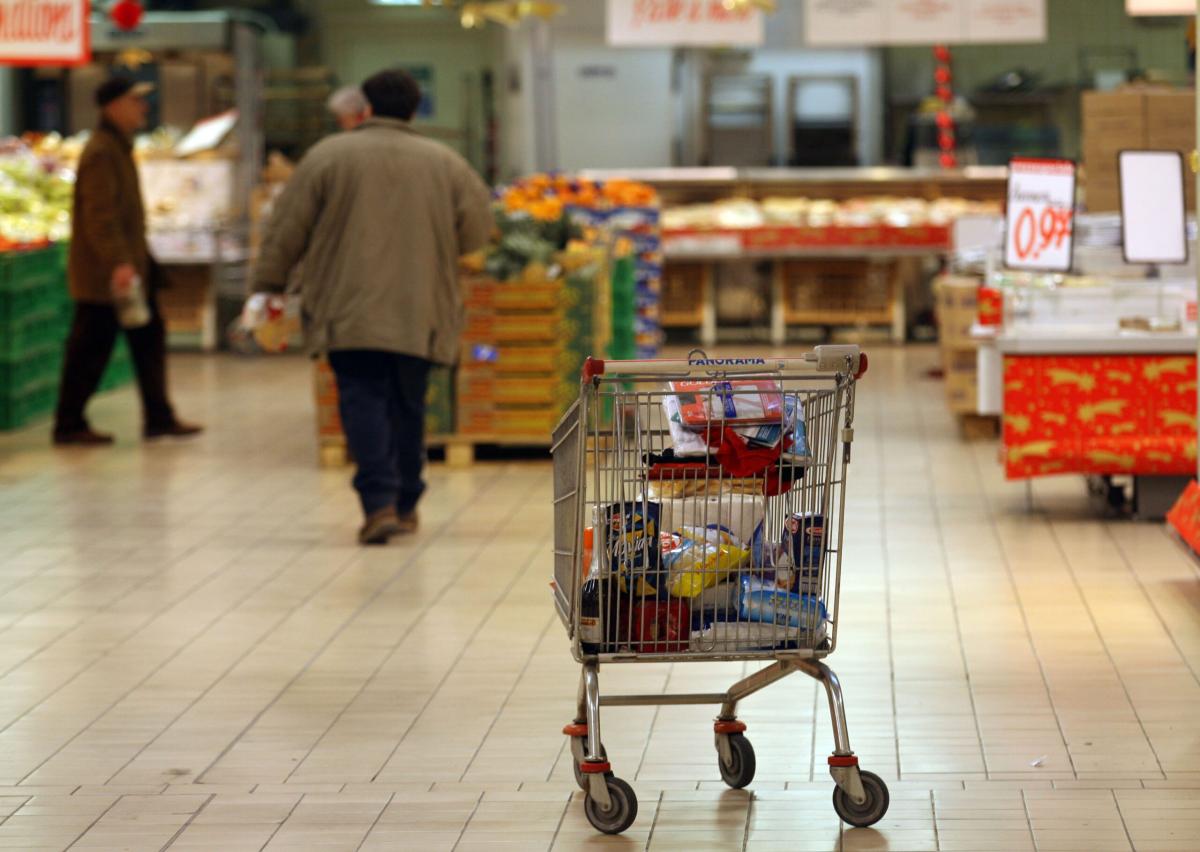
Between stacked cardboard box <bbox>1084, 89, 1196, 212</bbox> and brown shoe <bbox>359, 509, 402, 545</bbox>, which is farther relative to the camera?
stacked cardboard box <bbox>1084, 89, 1196, 212</bbox>

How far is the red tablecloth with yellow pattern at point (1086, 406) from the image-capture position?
7309mm

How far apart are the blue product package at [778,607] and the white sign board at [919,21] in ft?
32.3

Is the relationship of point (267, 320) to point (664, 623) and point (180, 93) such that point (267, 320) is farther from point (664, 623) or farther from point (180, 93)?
point (180, 93)

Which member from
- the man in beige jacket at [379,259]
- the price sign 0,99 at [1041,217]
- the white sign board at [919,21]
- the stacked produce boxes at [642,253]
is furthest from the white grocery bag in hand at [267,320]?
the white sign board at [919,21]

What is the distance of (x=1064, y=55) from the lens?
19781 millimetres

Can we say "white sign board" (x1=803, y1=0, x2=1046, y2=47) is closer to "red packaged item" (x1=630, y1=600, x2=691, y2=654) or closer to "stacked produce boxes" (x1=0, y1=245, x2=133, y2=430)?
"stacked produce boxes" (x1=0, y1=245, x2=133, y2=430)

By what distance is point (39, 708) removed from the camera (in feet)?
15.9

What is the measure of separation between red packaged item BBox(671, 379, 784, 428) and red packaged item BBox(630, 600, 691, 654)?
371 millimetres

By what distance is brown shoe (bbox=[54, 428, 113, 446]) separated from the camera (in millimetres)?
9953

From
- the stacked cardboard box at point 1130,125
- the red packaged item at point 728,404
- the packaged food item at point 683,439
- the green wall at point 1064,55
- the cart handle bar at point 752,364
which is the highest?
the green wall at point 1064,55

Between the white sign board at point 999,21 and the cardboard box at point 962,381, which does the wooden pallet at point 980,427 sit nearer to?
the cardboard box at point 962,381

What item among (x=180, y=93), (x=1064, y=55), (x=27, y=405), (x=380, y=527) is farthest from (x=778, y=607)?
(x=1064, y=55)

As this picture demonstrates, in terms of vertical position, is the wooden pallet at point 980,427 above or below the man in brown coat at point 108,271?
below

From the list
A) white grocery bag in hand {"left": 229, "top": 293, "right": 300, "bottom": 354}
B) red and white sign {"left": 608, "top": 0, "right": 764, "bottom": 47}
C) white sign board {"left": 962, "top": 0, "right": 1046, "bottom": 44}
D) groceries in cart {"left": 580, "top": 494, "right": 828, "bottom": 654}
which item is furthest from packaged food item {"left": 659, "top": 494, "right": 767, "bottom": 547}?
white sign board {"left": 962, "top": 0, "right": 1046, "bottom": 44}
